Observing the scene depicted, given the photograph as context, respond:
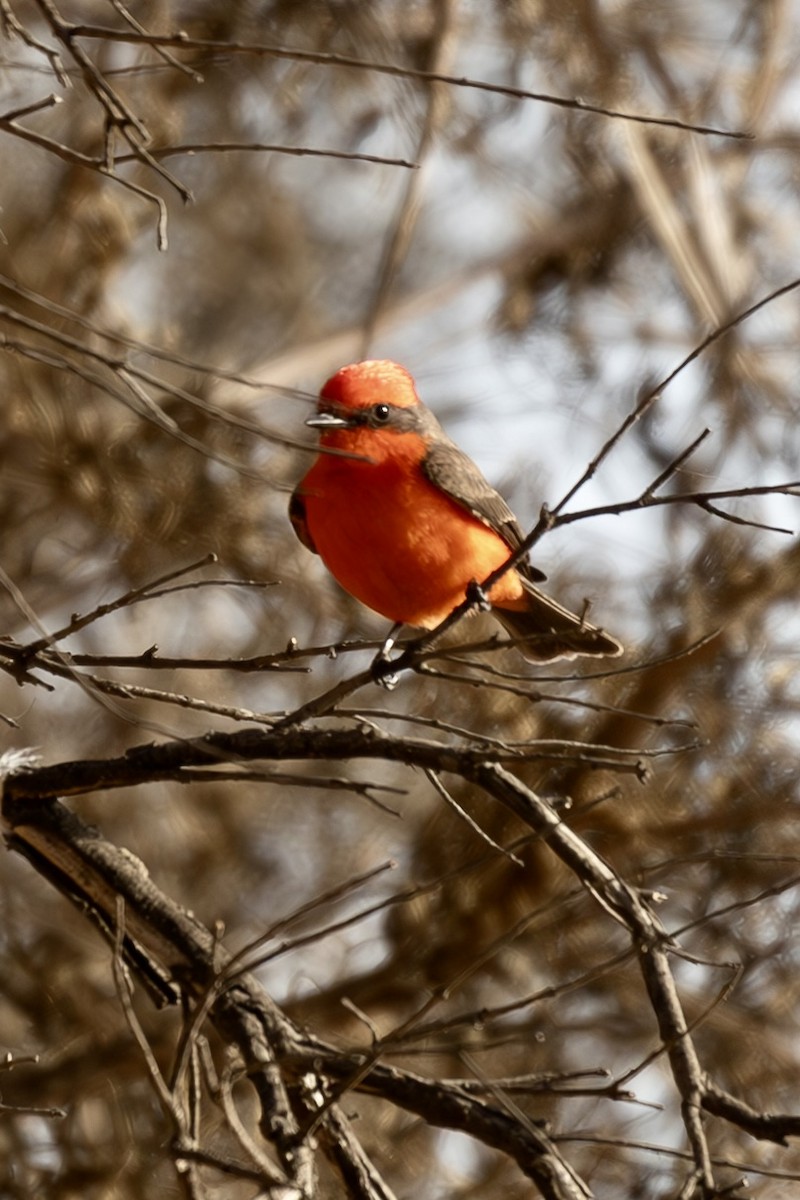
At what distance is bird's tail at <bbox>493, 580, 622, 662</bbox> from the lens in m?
4.88

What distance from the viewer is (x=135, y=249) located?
8.17 meters

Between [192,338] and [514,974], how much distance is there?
13.9ft

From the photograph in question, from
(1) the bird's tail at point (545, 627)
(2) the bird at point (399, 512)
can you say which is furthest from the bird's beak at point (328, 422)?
(1) the bird's tail at point (545, 627)

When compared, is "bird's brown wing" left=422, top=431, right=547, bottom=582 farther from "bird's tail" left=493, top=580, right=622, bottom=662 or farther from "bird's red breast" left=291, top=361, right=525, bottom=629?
"bird's tail" left=493, top=580, right=622, bottom=662

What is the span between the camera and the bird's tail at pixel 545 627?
4.88 metres

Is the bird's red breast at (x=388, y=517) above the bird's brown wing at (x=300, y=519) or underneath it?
underneath

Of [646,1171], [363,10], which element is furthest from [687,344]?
[646,1171]

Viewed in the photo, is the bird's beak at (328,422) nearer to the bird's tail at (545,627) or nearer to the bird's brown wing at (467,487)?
the bird's brown wing at (467,487)

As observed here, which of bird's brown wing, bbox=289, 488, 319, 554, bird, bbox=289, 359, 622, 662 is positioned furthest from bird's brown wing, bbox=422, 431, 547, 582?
bird's brown wing, bbox=289, 488, 319, 554

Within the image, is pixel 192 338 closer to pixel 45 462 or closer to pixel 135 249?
pixel 135 249

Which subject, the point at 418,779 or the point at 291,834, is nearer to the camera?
the point at 418,779

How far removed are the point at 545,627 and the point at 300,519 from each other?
3.31 feet

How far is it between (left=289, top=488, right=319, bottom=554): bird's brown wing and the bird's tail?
749mm

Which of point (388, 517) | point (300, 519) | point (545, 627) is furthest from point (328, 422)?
point (545, 627)
